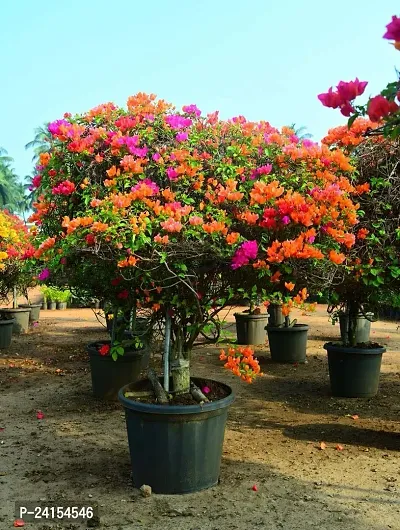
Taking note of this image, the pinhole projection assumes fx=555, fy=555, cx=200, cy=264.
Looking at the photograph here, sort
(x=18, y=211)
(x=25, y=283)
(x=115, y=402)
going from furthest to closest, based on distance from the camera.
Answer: (x=18, y=211)
(x=25, y=283)
(x=115, y=402)

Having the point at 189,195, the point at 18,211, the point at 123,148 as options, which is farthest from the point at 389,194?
the point at 18,211

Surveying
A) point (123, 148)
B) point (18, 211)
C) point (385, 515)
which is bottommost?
point (385, 515)

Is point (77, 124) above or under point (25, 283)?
above

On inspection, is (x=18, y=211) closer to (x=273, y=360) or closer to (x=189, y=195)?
(x=273, y=360)

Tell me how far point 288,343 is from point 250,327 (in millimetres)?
1685

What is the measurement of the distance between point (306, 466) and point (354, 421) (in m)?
1.45

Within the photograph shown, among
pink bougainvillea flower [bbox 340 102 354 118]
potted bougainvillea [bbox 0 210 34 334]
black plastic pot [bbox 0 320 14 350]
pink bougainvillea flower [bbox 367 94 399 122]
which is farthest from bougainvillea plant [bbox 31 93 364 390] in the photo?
black plastic pot [bbox 0 320 14 350]

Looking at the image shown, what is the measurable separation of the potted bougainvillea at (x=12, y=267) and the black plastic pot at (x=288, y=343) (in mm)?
3878

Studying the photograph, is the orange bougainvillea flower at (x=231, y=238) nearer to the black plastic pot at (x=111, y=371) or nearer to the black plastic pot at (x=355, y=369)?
the black plastic pot at (x=111, y=371)

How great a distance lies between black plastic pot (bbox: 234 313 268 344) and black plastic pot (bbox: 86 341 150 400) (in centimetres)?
400

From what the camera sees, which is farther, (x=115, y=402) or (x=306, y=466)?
(x=115, y=402)

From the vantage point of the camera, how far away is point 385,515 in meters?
3.17

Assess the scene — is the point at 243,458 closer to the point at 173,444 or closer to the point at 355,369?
the point at 173,444

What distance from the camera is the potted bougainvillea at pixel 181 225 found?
10.3ft
